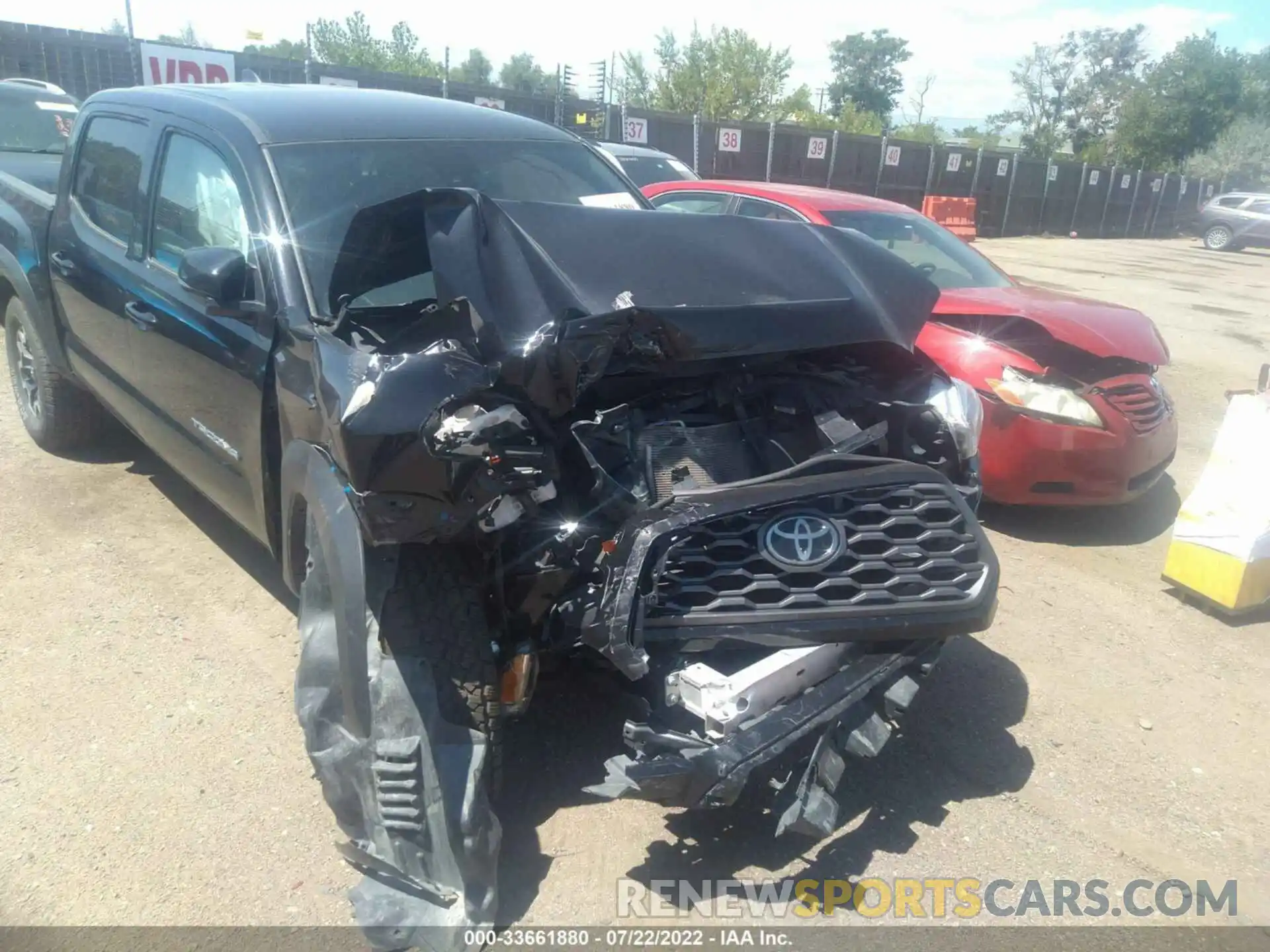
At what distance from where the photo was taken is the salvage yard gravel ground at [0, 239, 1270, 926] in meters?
2.62

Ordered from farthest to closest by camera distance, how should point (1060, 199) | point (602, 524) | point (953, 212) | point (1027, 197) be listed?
point (1060, 199), point (1027, 197), point (953, 212), point (602, 524)

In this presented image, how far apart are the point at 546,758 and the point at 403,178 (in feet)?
6.70

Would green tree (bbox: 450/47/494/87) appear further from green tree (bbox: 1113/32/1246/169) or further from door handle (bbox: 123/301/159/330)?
door handle (bbox: 123/301/159/330)

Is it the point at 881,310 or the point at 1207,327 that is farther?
the point at 1207,327

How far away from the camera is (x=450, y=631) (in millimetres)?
2523

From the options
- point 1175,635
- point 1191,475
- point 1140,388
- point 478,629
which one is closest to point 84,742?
point 478,629

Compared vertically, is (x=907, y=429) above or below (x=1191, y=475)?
above

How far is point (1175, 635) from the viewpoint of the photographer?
413cm

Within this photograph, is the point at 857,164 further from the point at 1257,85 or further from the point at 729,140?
the point at 1257,85

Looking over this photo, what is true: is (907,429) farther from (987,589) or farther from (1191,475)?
(1191,475)

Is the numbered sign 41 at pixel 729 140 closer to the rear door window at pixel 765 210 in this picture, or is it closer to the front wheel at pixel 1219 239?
the rear door window at pixel 765 210

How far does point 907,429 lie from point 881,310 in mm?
429

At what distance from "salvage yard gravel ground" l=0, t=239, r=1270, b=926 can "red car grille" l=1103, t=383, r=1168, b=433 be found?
2.56 ft

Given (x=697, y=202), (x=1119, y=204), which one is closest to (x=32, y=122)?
(x=697, y=202)
